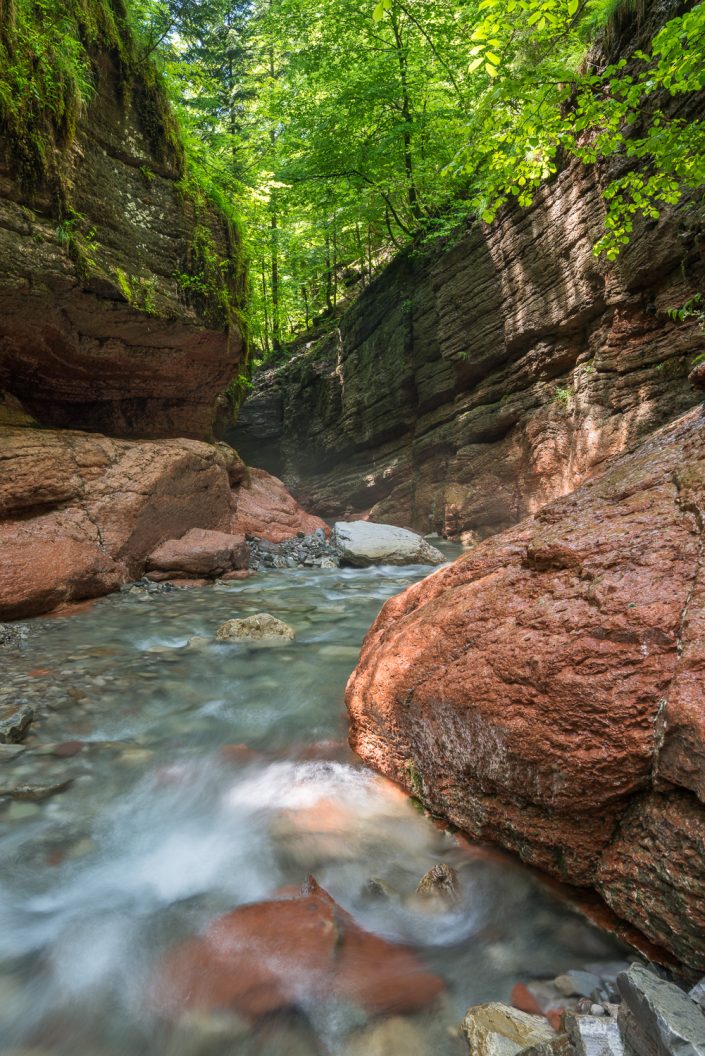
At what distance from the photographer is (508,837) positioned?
80.2 inches

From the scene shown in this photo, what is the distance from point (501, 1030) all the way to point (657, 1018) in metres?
0.52

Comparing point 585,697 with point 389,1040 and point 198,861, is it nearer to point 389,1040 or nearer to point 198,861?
point 389,1040

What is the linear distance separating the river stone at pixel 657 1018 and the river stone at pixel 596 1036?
2 centimetres

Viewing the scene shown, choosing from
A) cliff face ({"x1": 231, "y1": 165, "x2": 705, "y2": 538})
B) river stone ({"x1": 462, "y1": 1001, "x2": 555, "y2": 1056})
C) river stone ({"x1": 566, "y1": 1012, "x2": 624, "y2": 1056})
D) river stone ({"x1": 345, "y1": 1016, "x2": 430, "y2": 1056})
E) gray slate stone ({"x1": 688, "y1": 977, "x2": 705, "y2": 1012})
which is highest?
cliff face ({"x1": 231, "y1": 165, "x2": 705, "y2": 538})

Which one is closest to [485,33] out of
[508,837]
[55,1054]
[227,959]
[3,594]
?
[508,837]

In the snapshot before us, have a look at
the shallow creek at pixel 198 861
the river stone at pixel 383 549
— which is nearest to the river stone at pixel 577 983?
the shallow creek at pixel 198 861

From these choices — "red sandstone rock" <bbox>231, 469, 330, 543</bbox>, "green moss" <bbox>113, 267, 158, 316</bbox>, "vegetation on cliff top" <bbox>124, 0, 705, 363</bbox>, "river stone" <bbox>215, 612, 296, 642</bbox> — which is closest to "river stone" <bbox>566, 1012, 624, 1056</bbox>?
"river stone" <bbox>215, 612, 296, 642</bbox>

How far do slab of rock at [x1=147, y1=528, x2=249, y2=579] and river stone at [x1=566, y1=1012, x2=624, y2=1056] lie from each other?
7263mm

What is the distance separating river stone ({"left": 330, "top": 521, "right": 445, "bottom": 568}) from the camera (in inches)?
376

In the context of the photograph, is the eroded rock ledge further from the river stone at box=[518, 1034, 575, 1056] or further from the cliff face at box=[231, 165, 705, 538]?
the cliff face at box=[231, 165, 705, 538]

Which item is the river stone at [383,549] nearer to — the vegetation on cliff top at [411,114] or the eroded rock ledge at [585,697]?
the vegetation on cliff top at [411,114]

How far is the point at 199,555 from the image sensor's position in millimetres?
7977

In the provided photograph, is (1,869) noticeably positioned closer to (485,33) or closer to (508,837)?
(508,837)

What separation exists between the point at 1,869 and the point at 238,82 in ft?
92.4
